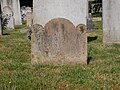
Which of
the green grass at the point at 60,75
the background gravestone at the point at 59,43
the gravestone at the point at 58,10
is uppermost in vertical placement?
the gravestone at the point at 58,10

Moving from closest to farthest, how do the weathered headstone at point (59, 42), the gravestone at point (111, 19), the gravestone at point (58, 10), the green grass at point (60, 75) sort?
the green grass at point (60, 75)
the weathered headstone at point (59, 42)
the gravestone at point (58, 10)
the gravestone at point (111, 19)

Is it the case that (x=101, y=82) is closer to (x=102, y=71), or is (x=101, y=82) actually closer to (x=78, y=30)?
(x=102, y=71)

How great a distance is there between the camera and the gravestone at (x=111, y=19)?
12133 mm

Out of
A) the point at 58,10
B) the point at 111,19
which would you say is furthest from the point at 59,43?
the point at 111,19

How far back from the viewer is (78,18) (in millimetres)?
11984

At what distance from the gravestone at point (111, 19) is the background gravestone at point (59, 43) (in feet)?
14.2

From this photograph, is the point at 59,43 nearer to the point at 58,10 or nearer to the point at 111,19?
the point at 58,10

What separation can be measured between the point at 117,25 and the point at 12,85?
710 centimetres

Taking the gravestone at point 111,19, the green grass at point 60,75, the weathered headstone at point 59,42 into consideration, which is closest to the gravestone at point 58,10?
the gravestone at point 111,19

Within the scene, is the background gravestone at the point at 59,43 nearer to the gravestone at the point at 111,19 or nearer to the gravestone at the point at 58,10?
the gravestone at the point at 58,10

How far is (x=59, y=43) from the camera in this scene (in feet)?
26.6

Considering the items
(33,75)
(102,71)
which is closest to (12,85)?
(33,75)

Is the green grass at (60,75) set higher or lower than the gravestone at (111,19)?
lower

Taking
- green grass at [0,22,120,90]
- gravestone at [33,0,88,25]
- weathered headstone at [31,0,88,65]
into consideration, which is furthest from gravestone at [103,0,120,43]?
A: weathered headstone at [31,0,88,65]
